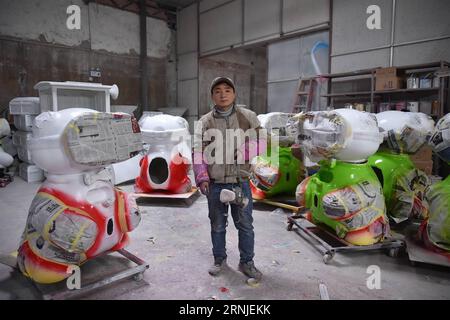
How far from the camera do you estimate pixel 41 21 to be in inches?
327

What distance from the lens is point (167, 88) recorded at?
11.1 m

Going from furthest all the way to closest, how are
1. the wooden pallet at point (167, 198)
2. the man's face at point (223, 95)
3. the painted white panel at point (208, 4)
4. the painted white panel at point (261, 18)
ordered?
1. the painted white panel at point (208, 4)
2. the painted white panel at point (261, 18)
3. the wooden pallet at point (167, 198)
4. the man's face at point (223, 95)

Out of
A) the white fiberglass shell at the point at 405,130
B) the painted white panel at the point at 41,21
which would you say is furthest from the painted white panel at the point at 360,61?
the painted white panel at the point at 41,21

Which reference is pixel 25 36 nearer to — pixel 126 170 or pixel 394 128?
pixel 126 170

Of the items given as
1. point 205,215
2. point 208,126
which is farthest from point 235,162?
point 205,215

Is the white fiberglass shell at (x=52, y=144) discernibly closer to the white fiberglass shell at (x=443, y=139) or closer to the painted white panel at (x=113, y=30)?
the white fiberglass shell at (x=443, y=139)

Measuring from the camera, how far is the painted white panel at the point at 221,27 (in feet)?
30.0

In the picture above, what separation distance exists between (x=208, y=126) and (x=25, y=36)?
8.05 m

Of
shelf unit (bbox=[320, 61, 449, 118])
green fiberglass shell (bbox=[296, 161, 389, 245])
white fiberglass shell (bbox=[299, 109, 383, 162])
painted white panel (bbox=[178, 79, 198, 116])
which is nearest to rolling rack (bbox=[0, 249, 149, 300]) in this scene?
green fiberglass shell (bbox=[296, 161, 389, 245])

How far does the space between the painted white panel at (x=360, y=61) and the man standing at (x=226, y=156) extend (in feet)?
16.6

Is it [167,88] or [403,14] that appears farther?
[167,88]

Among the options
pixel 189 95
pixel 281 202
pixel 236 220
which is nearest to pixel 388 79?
pixel 281 202
